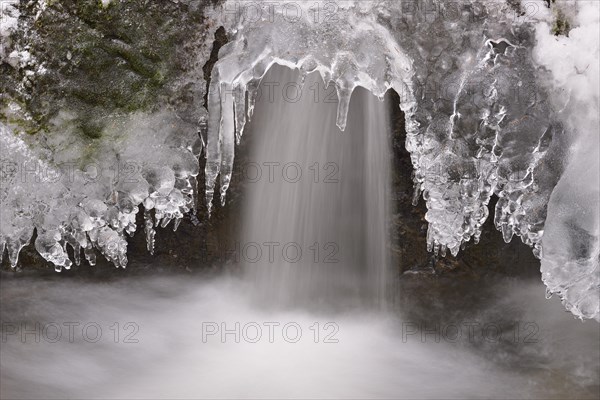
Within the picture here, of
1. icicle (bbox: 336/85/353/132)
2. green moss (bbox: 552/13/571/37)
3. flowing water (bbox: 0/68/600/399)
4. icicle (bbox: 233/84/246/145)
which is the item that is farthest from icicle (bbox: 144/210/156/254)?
green moss (bbox: 552/13/571/37)

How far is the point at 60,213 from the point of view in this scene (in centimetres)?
291

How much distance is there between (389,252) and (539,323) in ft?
3.31

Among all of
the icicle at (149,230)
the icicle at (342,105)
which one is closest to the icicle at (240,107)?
the icicle at (342,105)

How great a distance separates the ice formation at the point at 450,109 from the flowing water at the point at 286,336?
641mm

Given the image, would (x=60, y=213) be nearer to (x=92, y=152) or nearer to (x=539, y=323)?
(x=92, y=152)

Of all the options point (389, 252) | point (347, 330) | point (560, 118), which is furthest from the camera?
point (347, 330)

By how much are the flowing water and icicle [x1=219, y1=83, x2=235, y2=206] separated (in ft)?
1.76

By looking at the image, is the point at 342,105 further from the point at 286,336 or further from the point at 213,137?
the point at 286,336

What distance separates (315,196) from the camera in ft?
10.4

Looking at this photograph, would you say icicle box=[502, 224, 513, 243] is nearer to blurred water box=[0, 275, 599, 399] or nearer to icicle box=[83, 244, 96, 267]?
blurred water box=[0, 275, 599, 399]

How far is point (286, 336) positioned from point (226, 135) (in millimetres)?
1271

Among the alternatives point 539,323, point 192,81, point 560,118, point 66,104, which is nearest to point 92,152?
point 66,104

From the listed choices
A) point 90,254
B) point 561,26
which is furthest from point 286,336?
point 561,26

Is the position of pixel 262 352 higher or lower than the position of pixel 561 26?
lower
